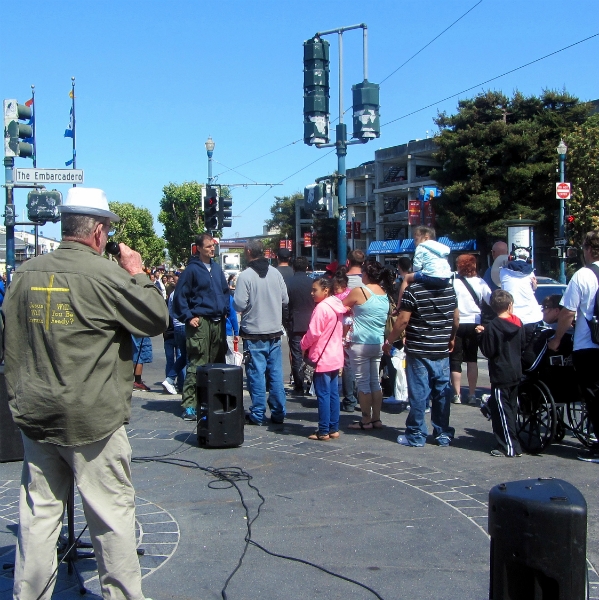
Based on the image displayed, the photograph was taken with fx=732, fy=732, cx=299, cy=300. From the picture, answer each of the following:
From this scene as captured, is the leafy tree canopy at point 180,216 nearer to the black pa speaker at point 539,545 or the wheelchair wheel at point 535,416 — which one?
the wheelchair wheel at point 535,416

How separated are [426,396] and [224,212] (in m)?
12.7

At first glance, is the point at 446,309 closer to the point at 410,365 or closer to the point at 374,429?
the point at 410,365

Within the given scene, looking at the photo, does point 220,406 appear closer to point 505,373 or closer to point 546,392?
point 505,373

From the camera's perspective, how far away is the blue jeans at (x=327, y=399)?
23.2 feet

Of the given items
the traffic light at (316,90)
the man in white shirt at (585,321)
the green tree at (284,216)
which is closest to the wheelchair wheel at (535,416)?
the man in white shirt at (585,321)

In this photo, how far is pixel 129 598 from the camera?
3197 mm

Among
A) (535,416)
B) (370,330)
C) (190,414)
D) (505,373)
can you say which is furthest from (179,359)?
(535,416)

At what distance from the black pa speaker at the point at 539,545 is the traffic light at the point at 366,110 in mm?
12529

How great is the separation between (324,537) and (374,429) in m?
3.26

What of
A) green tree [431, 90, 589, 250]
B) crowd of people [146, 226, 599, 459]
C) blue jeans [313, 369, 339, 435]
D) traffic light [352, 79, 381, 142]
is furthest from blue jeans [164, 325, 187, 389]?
green tree [431, 90, 589, 250]

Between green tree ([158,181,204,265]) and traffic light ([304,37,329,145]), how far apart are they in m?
66.5

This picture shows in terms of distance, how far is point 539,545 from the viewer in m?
2.65

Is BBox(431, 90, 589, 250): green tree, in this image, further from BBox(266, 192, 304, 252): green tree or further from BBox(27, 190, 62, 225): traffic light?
BBox(266, 192, 304, 252): green tree

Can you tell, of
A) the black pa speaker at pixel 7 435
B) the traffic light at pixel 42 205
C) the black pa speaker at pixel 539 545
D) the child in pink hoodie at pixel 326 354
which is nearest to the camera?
the black pa speaker at pixel 539 545
